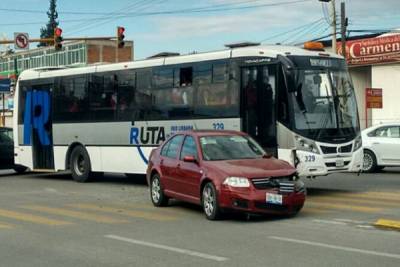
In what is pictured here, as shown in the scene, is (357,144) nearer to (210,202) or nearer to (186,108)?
(186,108)

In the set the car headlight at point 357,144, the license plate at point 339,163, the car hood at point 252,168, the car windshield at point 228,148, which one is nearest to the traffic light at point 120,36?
the car headlight at point 357,144

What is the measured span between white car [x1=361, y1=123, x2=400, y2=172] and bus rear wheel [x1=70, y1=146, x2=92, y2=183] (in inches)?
351

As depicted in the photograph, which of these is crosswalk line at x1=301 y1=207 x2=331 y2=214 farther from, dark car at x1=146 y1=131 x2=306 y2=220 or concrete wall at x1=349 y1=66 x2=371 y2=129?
concrete wall at x1=349 y1=66 x2=371 y2=129

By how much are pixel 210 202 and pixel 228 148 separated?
1332mm

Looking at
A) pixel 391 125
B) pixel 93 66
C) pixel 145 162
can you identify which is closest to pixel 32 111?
pixel 93 66

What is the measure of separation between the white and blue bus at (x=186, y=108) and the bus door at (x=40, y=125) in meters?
0.03

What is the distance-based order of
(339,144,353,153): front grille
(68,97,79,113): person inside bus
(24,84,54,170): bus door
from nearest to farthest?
(339,144,353,153): front grille
(68,97,79,113): person inside bus
(24,84,54,170): bus door

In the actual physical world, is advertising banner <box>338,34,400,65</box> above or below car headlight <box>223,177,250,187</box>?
above

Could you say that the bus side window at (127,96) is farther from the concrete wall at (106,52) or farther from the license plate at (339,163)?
the concrete wall at (106,52)

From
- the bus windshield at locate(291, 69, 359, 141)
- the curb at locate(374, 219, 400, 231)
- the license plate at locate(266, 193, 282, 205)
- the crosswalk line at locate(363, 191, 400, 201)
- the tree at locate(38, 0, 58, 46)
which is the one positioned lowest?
the crosswalk line at locate(363, 191, 400, 201)

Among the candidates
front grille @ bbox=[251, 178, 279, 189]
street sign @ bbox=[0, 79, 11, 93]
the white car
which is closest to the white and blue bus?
front grille @ bbox=[251, 178, 279, 189]

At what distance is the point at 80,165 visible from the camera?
2042 centimetres

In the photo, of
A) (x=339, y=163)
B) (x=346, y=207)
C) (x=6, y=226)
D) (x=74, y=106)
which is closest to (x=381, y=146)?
(x=339, y=163)

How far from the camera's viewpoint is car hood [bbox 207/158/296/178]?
36.4 ft
